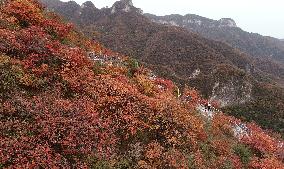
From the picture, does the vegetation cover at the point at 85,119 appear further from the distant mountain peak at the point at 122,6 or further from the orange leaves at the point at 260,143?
the distant mountain peak at the point at 122,6

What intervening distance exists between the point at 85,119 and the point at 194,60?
11331 centimetres

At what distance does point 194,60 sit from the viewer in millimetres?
128500

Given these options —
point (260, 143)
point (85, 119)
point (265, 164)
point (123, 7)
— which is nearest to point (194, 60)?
point (123, 7)

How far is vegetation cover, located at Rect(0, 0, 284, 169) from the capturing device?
15164 mm

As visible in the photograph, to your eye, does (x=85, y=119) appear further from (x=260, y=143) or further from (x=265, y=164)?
(x=260, y=143)

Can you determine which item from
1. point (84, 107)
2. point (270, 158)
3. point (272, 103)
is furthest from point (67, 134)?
point (272, 103)

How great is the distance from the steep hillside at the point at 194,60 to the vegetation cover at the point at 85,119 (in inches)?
2169

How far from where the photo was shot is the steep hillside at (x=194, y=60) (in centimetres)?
9088

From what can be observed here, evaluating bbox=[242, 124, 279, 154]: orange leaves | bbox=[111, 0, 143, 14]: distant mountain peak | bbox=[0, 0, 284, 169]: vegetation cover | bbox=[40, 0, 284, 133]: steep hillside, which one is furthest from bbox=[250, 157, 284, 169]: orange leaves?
bbox=[111, 0, 143, 14]: distant mountain peak

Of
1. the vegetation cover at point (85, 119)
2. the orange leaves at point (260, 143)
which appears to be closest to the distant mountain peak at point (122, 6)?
the vegetation cover at point (85, 119)

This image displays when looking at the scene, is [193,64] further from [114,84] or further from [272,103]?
[114,84]

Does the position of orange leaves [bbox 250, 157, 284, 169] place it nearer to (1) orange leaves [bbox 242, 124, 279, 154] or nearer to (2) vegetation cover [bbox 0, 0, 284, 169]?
(2) vegetation cover [bbox 0, 0, 284, 169]

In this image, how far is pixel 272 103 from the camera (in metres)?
86.6

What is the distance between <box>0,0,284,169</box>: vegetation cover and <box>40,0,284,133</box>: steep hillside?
2169 inches
